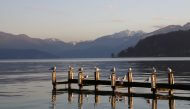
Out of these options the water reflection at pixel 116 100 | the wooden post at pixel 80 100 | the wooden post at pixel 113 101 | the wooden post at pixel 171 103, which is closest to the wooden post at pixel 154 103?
the water reflection at pixel 116 100

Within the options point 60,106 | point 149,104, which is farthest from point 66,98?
point 149,104

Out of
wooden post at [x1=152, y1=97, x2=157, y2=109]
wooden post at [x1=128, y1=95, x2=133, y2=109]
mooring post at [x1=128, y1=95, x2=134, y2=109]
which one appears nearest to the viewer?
wooden post at [x1=152, y1=97, x2=157, y2=109]

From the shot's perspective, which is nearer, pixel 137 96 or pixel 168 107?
pixel 168 107

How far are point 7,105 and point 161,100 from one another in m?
15.0

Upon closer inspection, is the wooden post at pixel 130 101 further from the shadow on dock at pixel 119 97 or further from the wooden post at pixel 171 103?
the wooden post at pixel 171 103

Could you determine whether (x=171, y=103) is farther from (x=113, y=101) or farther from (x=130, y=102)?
(x=113, y=101)

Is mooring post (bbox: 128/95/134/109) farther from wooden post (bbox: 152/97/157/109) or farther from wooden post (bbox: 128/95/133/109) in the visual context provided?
wooden post (bbox: 152/97/157/109)

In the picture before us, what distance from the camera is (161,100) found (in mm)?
39656

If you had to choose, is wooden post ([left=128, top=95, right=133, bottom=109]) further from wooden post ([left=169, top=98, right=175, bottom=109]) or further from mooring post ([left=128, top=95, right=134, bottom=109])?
wooden post ([left=169, top=98, right=175, bottom=109])

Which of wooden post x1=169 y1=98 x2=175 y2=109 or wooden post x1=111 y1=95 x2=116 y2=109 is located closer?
wooden post x1=169 y1=98 x2=175 y2=109

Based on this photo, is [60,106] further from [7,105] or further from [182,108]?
[182,108]

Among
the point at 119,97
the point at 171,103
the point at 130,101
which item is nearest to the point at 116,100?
the point at 130,101

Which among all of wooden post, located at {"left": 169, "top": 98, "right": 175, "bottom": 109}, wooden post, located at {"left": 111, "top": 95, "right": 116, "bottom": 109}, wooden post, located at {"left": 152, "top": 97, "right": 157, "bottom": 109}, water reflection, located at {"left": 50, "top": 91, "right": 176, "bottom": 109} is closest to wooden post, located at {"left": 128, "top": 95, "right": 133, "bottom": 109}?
water reflection, located at {"left": 50, "top": 91, "right": 176, "bottom": 109}

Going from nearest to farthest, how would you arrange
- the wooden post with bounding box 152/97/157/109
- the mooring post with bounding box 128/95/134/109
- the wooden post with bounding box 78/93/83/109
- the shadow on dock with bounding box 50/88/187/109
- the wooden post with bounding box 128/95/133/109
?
the wooden post with bounding box 152/97/157/109 → the mooring post with bounding box 128/95/134/109 → the wooden post with bounding box 128/95/133/109 → the wooden post with bounding box 78/93/83/109 → the shadow on dock with bounding box 50/88/187/109
